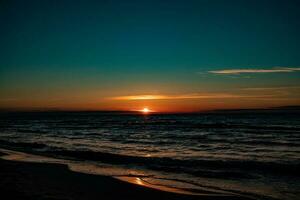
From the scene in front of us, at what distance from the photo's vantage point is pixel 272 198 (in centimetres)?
853

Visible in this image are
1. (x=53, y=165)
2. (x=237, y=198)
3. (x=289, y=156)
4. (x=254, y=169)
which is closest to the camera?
(x=237, y=198)

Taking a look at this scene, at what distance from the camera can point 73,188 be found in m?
9.32

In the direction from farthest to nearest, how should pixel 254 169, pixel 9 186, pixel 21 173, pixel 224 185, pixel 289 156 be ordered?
pixel 289 156 → pixel 254 169 → pixel 21 173 → pixel 224 185 → pixel 9 186

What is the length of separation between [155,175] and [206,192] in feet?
11.0

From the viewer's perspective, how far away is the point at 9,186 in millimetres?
9023

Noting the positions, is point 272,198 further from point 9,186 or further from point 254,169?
point 9,186

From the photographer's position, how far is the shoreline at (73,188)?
837 cm

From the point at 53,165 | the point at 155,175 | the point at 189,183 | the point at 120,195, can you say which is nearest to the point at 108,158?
the point at 53,165

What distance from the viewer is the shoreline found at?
8.37 m

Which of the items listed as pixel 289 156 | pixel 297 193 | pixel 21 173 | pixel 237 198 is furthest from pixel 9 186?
pixel 289 156

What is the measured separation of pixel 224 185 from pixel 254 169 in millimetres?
3442

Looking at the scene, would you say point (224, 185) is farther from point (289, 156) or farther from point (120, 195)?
point (289, 156)

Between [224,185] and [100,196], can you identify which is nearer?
[100,196]

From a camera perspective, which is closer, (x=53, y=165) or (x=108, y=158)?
(x=53, y=165)
